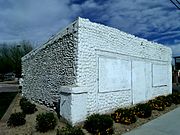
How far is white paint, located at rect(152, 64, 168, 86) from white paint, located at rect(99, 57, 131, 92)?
436 cm

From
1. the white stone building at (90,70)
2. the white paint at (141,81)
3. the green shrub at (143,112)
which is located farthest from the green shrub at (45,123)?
the white paint at (141,81)

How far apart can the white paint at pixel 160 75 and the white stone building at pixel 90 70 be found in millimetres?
455

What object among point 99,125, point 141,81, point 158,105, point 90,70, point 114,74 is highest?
point 90,70

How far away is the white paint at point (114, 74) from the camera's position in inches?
482

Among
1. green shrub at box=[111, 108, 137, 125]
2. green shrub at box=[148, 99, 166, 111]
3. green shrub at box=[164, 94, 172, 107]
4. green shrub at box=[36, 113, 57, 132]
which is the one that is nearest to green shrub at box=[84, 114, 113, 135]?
green shrub at box=[36, 113, 57, 132]

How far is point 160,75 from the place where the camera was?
1941 centimetres

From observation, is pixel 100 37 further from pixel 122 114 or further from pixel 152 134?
pixel 152 134

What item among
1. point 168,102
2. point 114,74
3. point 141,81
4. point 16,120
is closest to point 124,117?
point 114,74

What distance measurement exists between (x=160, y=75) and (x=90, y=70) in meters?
9.37

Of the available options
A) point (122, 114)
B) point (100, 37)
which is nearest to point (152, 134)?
point (122, 114)

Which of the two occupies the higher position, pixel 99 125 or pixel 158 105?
pixel 158 105

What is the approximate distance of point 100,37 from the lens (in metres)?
12.3

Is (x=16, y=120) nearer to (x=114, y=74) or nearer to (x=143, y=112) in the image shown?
(x=114, y=74)

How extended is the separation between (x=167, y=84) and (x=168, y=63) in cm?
164
